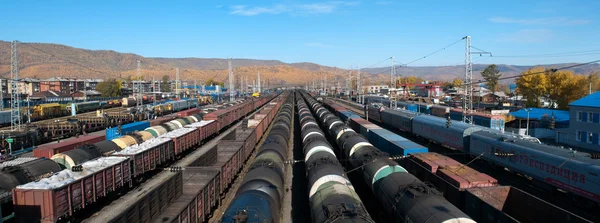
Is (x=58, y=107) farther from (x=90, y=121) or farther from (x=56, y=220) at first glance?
(x=56, y=220)

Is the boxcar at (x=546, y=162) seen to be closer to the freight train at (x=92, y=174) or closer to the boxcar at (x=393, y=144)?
the boxcar at (x=393, y=144)

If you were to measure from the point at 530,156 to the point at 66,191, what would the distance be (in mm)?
25319

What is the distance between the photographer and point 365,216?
38.7 feet

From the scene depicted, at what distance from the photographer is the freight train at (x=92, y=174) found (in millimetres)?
15492

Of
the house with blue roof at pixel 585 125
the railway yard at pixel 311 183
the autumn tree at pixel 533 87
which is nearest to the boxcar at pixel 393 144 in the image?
the railway yard at pixel 311 183

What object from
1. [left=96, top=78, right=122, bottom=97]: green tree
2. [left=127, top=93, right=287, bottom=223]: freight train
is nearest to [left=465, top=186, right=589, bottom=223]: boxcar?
[left=127, top=93, right=287, bottom=223]: freight train

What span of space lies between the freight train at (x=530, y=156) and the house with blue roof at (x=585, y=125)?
14.4 meters

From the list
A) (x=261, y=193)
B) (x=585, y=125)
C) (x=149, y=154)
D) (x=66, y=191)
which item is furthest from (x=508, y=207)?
(x=585, y=125)

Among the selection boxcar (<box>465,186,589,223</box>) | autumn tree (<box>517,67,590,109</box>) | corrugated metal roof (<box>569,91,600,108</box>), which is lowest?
boxcar (<box>465,186,589,223</box>)

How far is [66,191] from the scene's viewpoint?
16.6 meters

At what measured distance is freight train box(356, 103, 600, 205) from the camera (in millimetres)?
18875

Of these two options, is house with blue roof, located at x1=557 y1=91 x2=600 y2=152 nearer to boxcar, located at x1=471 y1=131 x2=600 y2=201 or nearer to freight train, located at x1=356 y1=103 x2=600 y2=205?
freight train, located at x1=356 y1=103 x2=600 y2=205

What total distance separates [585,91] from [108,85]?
127165 millimetres

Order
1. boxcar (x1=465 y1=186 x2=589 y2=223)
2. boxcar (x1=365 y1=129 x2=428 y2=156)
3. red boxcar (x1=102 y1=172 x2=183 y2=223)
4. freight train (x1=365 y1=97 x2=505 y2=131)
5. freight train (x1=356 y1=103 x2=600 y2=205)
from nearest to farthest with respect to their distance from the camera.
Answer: red boxcar (x1=102 y1=172 x2=183 y2=223)
boxcar (x1=465 y1=186 x2=589 y2=223)
freight train (x1=356 y1=103 x2=600 y2=205)
boxcar (x1=365 y1=129 x2=428 y2=156)
freight train (x1=365 y1=97 x2=505 y2=131)
